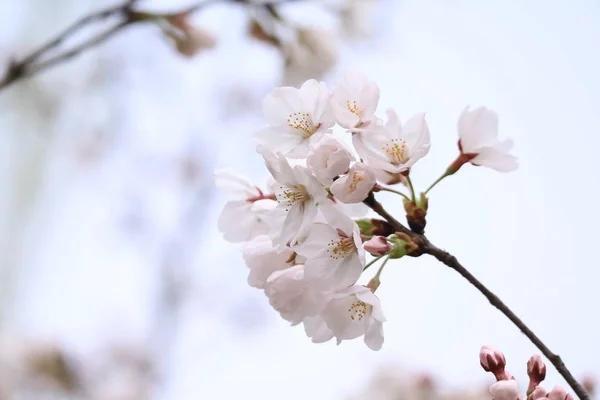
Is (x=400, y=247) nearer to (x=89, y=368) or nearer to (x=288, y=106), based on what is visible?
(x=288, y=106)

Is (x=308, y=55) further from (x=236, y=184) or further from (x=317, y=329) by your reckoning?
(x=317, y=329)

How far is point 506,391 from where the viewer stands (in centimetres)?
64

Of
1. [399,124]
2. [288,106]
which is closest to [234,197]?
[288,106]

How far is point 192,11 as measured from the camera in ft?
4.69

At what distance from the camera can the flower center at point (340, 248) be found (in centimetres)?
65

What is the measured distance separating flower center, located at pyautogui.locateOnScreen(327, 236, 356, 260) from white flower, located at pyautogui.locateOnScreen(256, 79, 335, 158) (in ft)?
0.37

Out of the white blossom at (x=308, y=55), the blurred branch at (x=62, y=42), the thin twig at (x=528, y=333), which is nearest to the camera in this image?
the thin twig at (x=528, y=333)

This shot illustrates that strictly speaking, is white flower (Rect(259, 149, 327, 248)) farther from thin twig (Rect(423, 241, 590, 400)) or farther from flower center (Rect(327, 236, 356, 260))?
thin twig (Rect(423, 241, 590, 400))

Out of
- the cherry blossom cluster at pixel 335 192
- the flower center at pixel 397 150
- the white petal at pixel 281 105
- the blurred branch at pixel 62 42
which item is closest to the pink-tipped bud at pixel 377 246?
the cherry blossom cluster at pixel 335 192

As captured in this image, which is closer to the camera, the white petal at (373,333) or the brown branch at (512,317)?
the brown branch at (512,317)

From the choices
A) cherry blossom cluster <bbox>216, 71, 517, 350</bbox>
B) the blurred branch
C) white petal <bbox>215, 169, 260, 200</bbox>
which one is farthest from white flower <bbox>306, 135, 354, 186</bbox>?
the blurred branch

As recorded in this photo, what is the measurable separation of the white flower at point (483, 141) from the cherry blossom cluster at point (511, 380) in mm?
241

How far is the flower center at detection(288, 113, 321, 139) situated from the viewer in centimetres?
73

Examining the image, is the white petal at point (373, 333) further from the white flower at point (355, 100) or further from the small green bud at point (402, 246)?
the white flower at point (355, 100)
